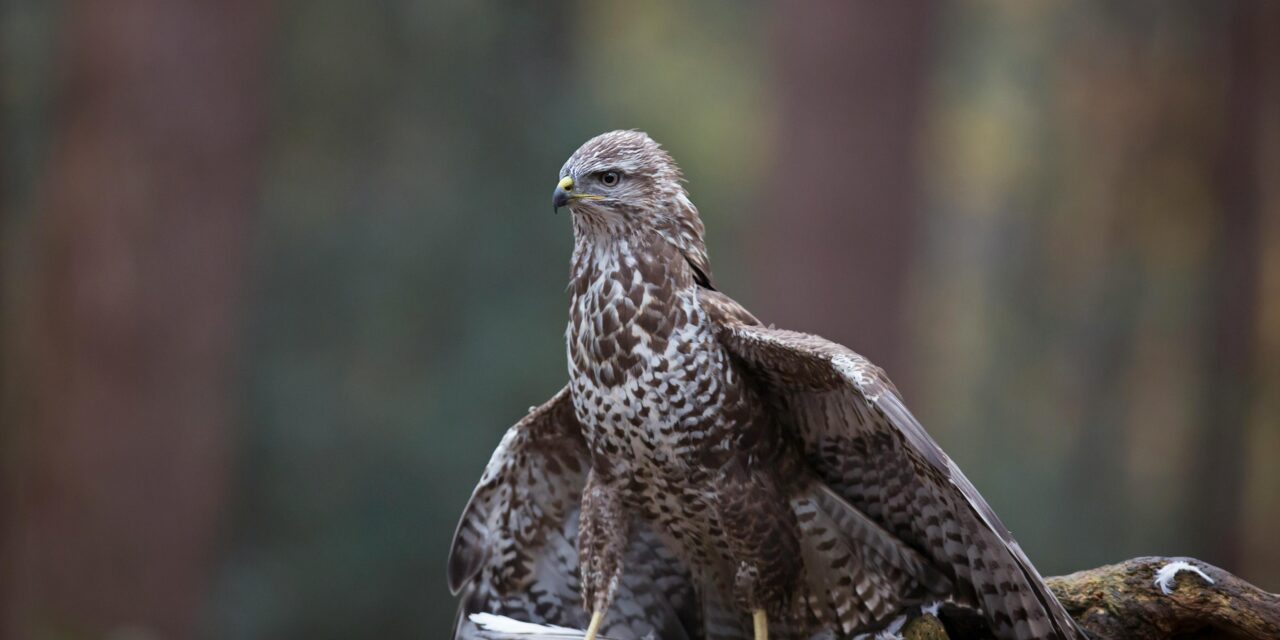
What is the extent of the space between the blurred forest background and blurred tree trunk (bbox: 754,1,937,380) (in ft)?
0.08

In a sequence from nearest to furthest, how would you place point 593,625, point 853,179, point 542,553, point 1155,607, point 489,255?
point 1155,607
point 593,625
point 542,553
point 853,179
point 489,255

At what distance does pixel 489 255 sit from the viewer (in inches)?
434

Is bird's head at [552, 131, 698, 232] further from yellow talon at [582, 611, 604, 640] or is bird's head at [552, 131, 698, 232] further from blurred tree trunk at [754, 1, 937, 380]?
blurred tree trunk at [754, 1, 937, 380]

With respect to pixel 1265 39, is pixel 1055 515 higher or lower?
lower

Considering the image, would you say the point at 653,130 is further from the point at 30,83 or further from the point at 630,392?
the point at 630,392

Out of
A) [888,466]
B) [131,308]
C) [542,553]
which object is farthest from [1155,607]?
[131,308]

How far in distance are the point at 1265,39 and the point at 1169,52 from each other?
2.28 meters

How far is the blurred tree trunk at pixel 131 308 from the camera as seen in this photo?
6.87 metres

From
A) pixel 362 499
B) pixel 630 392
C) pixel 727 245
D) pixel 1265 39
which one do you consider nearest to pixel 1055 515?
pixel 727 245

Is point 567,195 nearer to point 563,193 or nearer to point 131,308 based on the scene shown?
point 563,193

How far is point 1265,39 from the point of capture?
10.8 meters

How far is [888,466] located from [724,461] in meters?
0.48

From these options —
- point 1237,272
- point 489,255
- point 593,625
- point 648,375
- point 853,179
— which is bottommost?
point 593,625

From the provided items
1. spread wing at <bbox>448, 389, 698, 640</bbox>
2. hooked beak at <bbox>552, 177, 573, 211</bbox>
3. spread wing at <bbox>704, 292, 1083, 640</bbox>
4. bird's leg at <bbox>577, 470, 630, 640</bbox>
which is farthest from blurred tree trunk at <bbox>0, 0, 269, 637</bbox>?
spread wing at <bbox>704, 292, 1083, 640</bbox>
